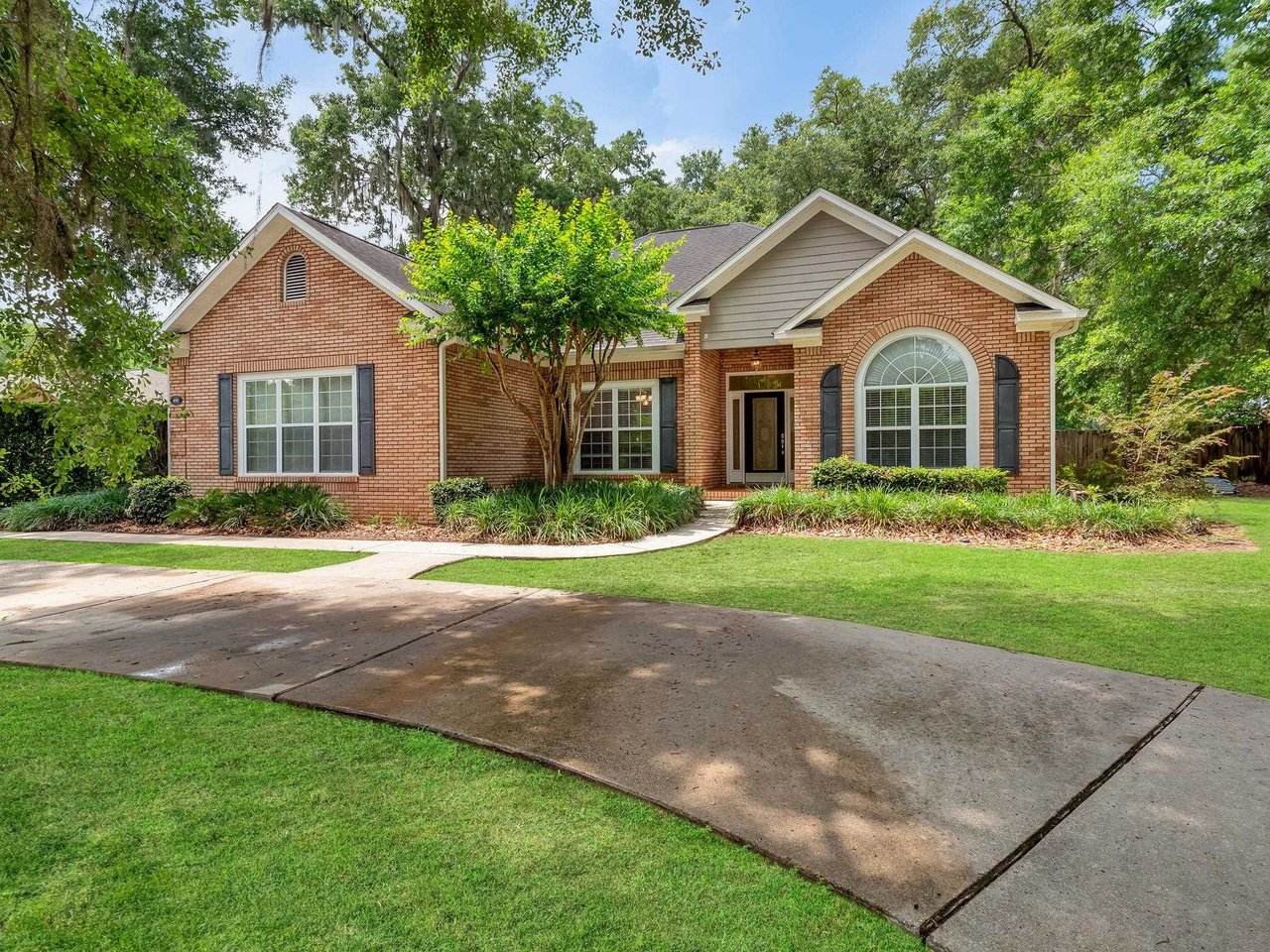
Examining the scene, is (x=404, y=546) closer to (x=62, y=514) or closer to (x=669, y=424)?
(x=669, y=424)

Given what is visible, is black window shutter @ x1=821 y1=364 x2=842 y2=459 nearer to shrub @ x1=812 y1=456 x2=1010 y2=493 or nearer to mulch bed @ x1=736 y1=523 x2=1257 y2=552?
shrub @ x1=812 y1=456 x2=1010 y2=493

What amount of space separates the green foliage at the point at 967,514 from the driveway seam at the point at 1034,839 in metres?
6.72

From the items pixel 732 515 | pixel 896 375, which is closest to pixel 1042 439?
pixel 896 375

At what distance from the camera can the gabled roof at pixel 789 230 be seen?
13141mm

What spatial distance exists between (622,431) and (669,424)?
1174 mm

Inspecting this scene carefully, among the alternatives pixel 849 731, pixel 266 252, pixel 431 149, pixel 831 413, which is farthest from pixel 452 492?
pixel 431 149

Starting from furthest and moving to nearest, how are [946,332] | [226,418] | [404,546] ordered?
[226,418] → [946,332] → [404,546]

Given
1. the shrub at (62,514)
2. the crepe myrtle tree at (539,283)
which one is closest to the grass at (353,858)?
the crepe myrtle tree at (539,283)

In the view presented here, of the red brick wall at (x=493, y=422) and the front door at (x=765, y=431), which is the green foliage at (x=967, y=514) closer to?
the red brick wall at (x=493, y=422)

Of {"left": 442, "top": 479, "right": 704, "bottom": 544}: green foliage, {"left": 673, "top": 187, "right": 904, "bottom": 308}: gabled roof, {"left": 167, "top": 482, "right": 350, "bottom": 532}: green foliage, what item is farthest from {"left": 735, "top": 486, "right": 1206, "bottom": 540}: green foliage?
{"left": 167, "top": 482, "right": 350, "bottom": 532}: green foliage

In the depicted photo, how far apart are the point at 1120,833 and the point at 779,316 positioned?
12195mm

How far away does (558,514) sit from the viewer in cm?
1012

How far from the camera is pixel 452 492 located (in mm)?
11539

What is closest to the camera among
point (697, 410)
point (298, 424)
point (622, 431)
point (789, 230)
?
point (298, 424)
